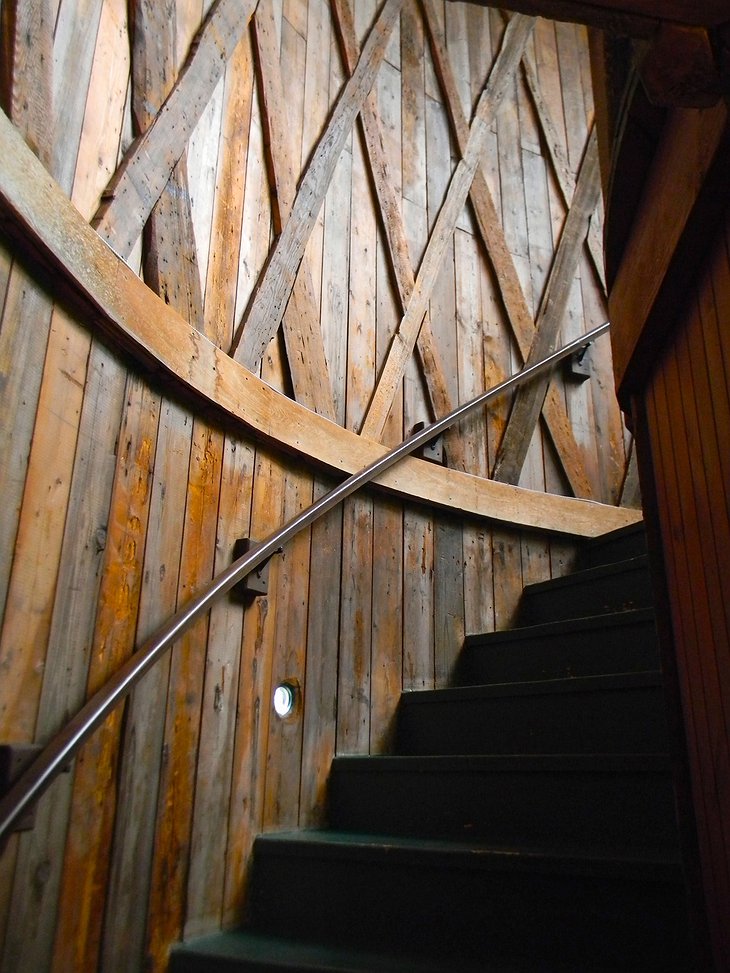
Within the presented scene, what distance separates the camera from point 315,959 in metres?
1.71

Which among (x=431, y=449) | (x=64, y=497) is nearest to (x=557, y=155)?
(x=431, y=449)

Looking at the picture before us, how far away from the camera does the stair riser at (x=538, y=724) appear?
6.59 ft

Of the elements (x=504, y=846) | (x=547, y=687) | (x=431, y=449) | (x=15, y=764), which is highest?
(x=431, y=449)

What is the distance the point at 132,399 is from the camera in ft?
6.45

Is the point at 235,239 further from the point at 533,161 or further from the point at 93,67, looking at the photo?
the point at 533,161

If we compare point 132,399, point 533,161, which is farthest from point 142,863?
point 533,161

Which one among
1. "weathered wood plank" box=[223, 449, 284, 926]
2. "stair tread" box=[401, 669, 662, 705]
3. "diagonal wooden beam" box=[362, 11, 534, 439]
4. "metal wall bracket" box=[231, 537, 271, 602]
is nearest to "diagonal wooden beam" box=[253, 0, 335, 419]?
"diagonal wooden beam" box=[362, 11, 534, 439]

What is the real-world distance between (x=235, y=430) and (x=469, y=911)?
1.34 metres

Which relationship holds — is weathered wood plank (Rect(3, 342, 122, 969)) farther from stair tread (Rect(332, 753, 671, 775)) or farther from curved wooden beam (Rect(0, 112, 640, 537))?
stair tread (Rect(332, 753, 671, 775))

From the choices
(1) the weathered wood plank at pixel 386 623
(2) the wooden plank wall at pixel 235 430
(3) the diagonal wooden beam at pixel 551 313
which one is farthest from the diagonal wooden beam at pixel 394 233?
(1) the weathered wood plank at pixel 386 623

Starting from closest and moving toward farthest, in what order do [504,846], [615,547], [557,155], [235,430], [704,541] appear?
1. [704,541]
2. [504,846]
3. [235,430]
4. [615,547]
5. [557,155]

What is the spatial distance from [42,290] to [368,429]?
1.38 meters

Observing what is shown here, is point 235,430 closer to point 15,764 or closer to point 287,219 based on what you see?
point 287,219

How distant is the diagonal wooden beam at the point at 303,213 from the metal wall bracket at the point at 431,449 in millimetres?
706
